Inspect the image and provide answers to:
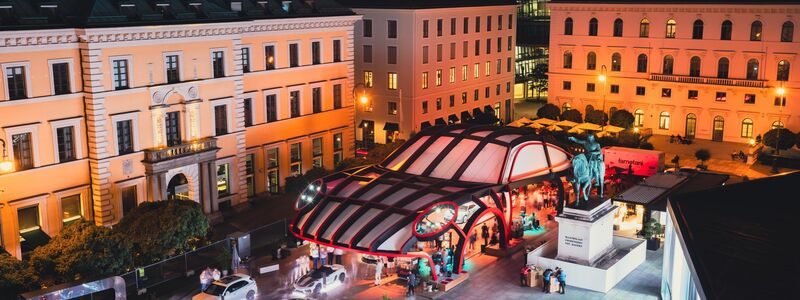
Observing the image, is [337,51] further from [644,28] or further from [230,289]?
[644,28]

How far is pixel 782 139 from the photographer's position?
77.1 metres

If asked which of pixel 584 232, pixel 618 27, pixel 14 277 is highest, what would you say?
pixel 618 27

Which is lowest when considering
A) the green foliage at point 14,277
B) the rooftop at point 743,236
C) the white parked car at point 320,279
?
the white parked car at point 320,279

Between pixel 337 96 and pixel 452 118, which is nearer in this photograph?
pixel 337 96

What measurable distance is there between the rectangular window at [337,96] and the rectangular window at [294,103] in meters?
4.21

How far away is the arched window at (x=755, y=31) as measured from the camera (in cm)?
8231

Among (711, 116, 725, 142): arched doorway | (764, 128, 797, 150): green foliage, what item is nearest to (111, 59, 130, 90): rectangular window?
(764, 128, 797, 150): green foliage

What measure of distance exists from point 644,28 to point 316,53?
3815cm

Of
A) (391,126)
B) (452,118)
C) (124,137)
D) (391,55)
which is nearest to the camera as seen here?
(124,137)

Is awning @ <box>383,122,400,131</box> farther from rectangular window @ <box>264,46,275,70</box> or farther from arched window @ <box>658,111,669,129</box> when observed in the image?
arched window @ <box>658,111,669,129</box>

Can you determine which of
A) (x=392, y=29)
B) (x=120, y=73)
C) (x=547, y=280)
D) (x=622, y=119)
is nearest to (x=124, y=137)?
(x=120, y=73)

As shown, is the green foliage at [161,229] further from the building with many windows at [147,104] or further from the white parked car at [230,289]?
the building with many windows at [147,104]

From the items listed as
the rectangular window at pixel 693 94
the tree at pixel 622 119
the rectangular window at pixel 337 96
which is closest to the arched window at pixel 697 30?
the rectangular window at pixel 693 94

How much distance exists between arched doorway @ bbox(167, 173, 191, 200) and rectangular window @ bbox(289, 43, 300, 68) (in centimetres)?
1356
